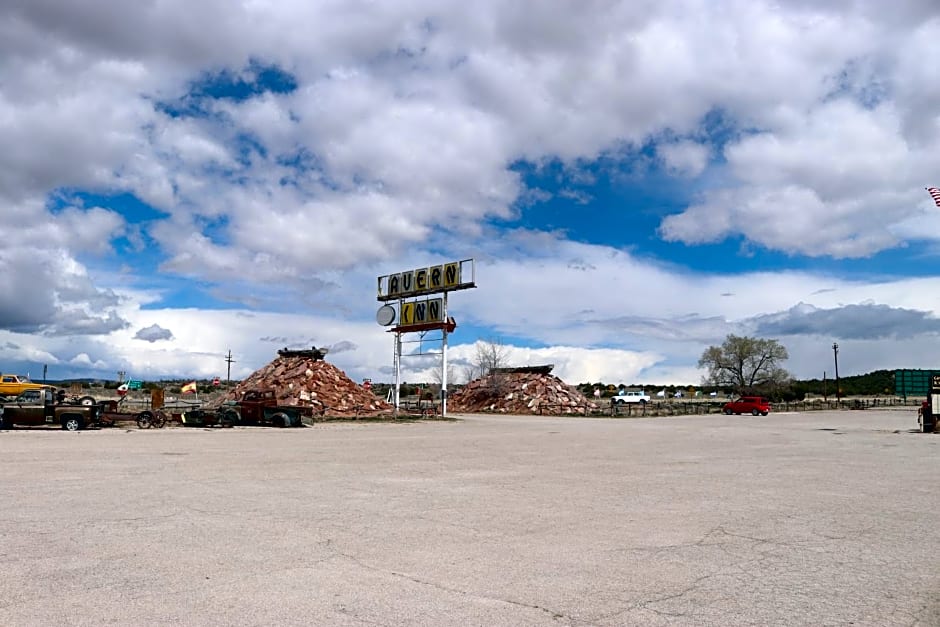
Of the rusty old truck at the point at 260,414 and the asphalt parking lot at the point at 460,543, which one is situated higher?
the rusty old truck at the point at 260,414

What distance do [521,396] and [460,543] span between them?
57783 mm

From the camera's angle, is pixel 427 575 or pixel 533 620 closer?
pixel 533 620

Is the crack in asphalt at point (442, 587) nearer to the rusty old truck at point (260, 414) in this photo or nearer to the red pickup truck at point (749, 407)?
the rusty old truck at point (260, 414)

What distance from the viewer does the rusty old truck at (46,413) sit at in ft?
91.7

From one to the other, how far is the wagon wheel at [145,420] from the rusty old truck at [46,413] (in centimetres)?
149

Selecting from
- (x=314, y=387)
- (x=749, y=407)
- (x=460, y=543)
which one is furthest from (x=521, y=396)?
(x=460, y=543)

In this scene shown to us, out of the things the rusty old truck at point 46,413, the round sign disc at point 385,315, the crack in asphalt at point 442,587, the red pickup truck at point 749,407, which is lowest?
the crack in asphalt at point 442,587

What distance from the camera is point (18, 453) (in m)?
18.9

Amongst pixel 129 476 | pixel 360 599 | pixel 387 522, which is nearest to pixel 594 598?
pixel 360 599

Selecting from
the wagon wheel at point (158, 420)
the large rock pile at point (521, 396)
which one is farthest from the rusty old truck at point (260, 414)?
the large rock pile at point (521, 396)

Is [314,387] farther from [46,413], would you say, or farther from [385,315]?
[46,413]

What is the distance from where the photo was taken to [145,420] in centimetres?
3131

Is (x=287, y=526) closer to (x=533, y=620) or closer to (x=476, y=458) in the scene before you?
(x=533, y=620)

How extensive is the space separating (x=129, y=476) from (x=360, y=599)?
9774 mm
